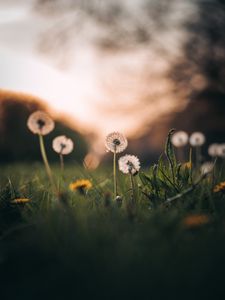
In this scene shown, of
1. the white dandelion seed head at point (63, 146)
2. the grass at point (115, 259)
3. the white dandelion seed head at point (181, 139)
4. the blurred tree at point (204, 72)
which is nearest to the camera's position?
the grass at point (115, 259)

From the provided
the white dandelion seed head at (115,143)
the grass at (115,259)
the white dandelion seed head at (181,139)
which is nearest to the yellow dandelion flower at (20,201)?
the grass at (115,259)

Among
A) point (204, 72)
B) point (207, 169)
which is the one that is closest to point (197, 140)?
point (207, 169)

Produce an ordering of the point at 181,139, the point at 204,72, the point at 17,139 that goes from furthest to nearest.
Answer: the point at 204,72, the point at 17,139, the point at 181,139

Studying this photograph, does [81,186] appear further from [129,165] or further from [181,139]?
[181,139]

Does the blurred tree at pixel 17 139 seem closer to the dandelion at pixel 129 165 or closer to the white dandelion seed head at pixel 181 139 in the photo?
the white dandelion seed head at pixel 181 139

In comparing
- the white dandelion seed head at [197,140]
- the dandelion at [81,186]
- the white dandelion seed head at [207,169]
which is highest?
the white dandelion seed head at [197,140]

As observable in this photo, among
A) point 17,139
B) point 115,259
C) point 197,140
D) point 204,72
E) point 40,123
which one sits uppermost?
point 204,72
